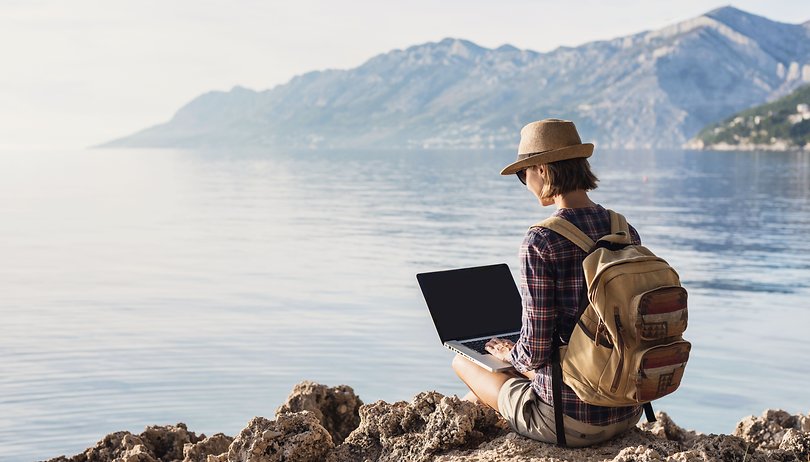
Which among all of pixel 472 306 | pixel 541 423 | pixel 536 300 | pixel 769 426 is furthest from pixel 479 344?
pixel 769 426

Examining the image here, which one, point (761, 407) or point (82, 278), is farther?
point (82, 278)

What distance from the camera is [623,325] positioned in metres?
4.16

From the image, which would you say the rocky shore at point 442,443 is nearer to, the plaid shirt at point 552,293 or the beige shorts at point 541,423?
the beige shorts at point 541,423

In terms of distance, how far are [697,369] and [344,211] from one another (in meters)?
25.6

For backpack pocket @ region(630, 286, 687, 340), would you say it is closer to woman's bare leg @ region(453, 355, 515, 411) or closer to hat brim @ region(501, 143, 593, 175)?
hat brim @ region(501, 143, 593, 175)

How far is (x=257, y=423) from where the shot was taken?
5047 millimetres

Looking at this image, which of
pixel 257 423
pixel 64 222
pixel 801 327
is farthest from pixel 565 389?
pixel 64 222

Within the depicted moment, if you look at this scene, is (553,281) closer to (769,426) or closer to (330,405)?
(330,405)

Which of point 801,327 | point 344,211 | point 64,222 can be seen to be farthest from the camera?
point 344,211

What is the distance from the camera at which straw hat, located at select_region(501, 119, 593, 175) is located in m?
4.48

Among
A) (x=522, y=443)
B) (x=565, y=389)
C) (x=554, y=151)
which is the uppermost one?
(x=554, y=151)

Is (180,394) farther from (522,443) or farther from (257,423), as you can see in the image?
(522,443)

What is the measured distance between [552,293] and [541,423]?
70cm

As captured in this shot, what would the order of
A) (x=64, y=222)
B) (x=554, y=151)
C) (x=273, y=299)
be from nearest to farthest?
(x=554, y=151) → (x=273, y=299) → (x=64, y=222)
